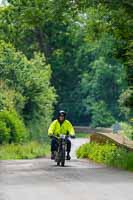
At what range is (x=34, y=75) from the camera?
158 feet

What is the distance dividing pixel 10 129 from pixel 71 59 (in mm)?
49484

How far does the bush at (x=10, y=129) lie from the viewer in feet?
126

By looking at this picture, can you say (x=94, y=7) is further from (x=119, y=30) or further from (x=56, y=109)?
(x=56, y=109)

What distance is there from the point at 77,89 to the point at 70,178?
74088 millimetres

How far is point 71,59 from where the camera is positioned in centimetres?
8938

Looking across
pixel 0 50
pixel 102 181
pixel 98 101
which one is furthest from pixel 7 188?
pixel 98 101

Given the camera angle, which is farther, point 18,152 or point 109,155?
point 18,152

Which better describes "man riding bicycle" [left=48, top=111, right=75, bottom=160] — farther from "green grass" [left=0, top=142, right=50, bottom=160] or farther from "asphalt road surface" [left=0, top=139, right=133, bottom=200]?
"green grass" [left=0, top=142, right=50, bottom=160]

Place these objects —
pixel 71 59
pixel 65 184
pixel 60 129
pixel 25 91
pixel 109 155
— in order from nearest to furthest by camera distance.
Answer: pixel 65 184 → pixel 60 129 → pixel 109 155 → pixel 25 91 → pixel 71 59

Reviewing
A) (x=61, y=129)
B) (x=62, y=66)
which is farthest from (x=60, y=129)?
(x=62, y=66)

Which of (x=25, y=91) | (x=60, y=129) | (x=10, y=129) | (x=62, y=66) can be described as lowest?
(x=60, y=129)

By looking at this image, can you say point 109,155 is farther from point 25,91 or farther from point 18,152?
point 25,91

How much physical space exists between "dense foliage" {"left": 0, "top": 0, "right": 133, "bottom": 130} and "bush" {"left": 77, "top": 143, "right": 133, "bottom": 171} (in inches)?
85.8

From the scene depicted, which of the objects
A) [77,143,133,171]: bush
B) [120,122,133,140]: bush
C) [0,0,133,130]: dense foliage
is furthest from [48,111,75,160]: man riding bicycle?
[120,122,133,140]: bush
